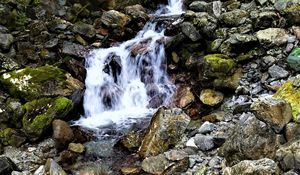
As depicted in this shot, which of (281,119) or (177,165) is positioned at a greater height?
(281,119)

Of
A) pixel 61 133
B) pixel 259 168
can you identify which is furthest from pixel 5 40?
pixel 259 168

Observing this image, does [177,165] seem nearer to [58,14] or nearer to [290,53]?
[290,53]

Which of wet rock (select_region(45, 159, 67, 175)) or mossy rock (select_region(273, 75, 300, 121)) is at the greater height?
mossy rock (select_region(273, 75, 300, 121))

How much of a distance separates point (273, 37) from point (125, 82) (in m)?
4.18

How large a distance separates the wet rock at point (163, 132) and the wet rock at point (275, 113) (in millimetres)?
2424

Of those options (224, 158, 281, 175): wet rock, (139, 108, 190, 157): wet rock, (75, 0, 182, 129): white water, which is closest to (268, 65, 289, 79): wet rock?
(139, 108, 190, 157): wet rock

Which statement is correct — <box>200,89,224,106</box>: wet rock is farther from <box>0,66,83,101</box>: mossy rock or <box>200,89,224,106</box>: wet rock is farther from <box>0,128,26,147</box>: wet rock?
<box>0,128,26,147</box>: wet rock

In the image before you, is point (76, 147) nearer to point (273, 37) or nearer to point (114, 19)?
point (273, 37)

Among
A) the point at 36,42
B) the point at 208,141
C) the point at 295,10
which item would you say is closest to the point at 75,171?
the point at 208,141

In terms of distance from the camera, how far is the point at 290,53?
8992mm

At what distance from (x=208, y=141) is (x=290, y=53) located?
3430 mm

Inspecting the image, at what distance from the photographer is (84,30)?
490 inches

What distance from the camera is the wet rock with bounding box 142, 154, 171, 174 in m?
6.77

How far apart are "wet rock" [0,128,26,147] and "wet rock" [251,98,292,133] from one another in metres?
5.62
